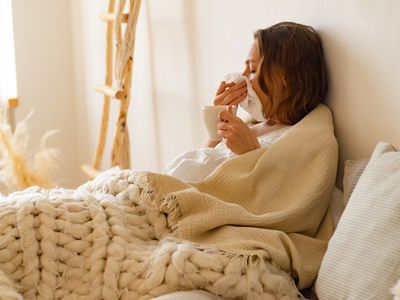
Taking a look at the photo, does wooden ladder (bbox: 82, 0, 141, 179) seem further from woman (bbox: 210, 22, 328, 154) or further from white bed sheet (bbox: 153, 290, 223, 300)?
white bed sheet (bbox: 153, 290, 223, 300)

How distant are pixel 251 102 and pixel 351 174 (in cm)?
44

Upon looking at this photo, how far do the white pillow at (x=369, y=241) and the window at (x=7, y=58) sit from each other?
2.25 metres

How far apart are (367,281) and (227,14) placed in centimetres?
123

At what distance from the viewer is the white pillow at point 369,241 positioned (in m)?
1.29

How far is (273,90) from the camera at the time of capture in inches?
75.7

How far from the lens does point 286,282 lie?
1.45 meters

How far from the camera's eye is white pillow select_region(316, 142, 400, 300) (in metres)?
1.29

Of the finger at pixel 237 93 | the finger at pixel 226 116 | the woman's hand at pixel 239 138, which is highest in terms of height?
the finger at pixel 237 93

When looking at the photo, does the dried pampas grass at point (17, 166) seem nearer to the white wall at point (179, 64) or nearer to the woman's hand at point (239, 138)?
the white wall at point (179, 64)

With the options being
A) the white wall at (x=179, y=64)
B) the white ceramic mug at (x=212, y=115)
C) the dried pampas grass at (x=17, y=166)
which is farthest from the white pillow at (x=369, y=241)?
the dried pampas grass at (x=17, y=166)

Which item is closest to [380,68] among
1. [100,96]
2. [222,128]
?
[222,128]

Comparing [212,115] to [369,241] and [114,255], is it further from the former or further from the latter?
[369,241]

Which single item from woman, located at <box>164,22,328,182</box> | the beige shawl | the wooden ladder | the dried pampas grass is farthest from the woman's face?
the dried pampas grass

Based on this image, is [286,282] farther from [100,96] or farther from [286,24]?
[100,96]
